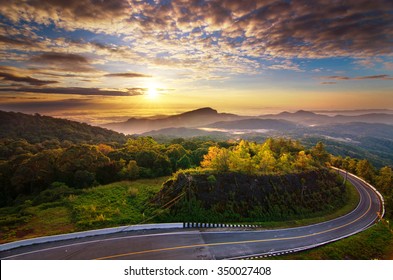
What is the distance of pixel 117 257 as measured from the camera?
11.1m

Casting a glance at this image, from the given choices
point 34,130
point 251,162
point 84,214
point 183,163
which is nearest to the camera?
point 84,214

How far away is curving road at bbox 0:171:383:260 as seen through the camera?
11.4 metres

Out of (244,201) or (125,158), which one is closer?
(244,201)

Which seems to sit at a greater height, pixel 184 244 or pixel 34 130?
pixel 184 244

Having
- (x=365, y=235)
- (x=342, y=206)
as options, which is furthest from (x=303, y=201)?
(x=342, y=206)

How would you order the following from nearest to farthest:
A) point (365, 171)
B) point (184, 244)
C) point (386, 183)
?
point (184, 244), point (386, 183), point (365, 171)

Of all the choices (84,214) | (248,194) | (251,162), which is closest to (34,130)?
(84,214)

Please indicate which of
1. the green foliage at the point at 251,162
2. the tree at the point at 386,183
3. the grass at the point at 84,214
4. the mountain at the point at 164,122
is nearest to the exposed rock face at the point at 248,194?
the green foliage at the point at 251,162

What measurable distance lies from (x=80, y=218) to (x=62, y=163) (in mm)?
11394

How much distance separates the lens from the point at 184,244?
1277cm

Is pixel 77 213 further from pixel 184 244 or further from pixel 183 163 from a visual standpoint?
pixel 183 163

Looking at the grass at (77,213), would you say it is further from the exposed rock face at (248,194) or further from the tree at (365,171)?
the tree at (365,171)

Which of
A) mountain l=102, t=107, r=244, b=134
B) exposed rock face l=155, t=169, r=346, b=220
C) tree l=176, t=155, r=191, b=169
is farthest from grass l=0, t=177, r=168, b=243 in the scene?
mountain l=102, t=107, r=244, b=134
